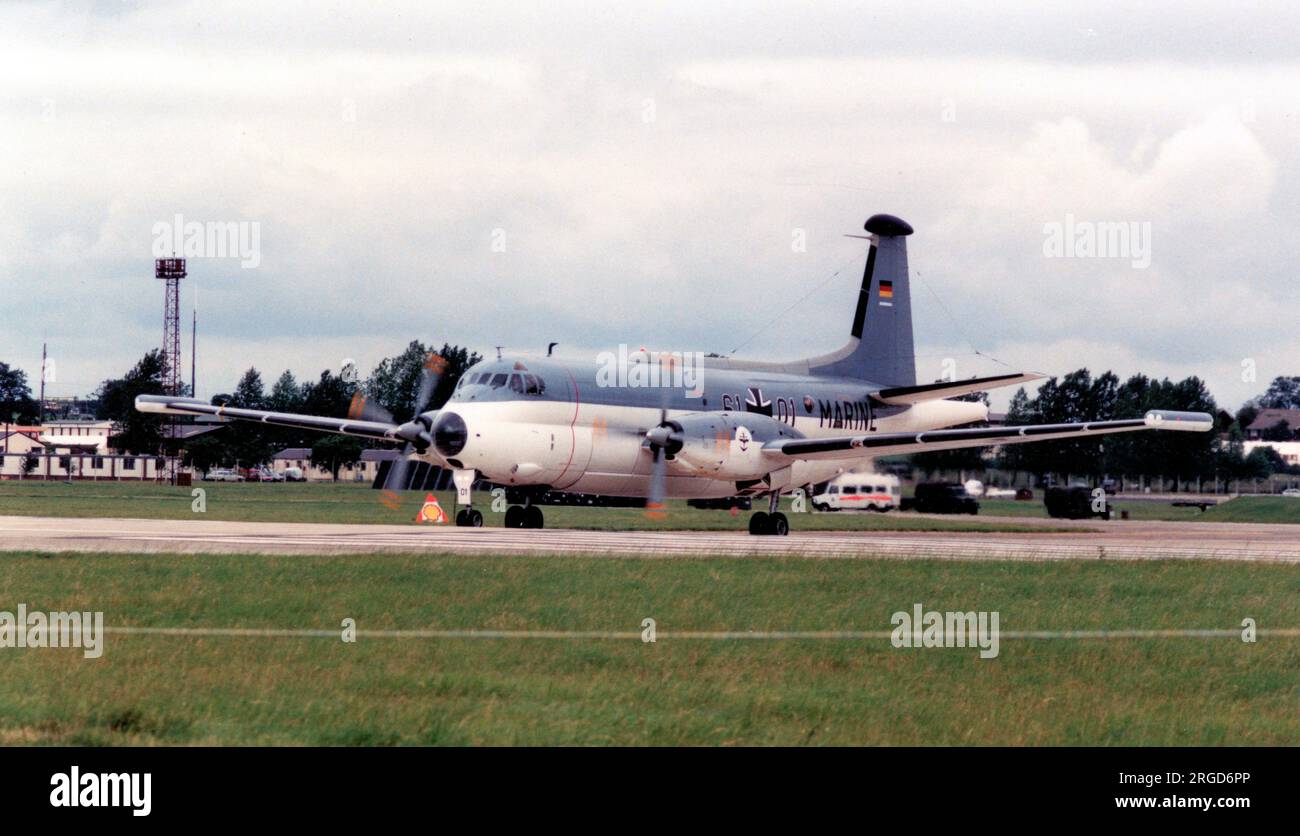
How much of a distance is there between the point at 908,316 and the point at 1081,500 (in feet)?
59.2

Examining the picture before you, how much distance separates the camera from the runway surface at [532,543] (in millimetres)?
31484

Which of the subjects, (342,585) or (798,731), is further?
(342,585)

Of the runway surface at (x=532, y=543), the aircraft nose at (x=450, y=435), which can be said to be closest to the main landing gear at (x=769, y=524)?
the runway surface at (x=532, y=543)

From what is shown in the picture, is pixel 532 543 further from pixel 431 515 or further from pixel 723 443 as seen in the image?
pixel 431 515

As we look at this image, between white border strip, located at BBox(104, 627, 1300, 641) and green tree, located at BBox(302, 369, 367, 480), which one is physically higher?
green tree, located at BBox(302, 369, 367, 480)

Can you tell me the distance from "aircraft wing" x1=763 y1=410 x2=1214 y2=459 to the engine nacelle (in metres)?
0.50

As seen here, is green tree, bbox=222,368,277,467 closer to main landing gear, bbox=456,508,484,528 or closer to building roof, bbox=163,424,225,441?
building roof, bbox=163,424,225,441

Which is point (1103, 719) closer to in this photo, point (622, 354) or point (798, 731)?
point (798, 731)

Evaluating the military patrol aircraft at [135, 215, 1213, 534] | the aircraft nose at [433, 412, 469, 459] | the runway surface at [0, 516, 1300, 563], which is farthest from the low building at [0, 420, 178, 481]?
the aircraft nose at [433, 412, 469, 459]

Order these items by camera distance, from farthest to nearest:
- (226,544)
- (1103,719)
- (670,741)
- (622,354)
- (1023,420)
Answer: (1023,420) < (622,354) < (226,544) < (1103,719) < (670,741)

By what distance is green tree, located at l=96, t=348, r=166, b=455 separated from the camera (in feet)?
384

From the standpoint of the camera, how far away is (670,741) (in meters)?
13.6

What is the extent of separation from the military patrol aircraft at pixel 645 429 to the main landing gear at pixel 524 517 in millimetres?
43
